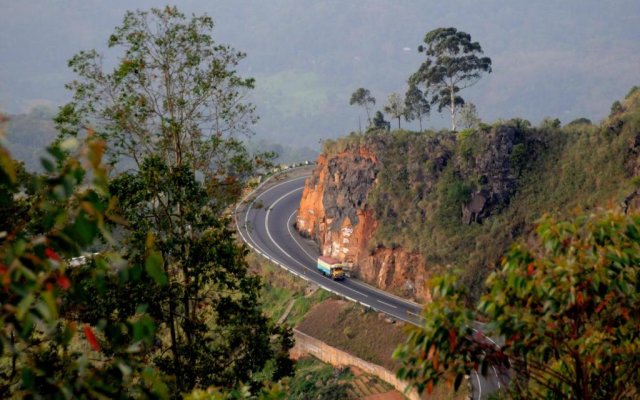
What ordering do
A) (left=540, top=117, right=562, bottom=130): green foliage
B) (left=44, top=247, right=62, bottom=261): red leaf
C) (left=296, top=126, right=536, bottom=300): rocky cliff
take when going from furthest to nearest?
(left=540, top=117, right=562, bottom=130): green foliage < (left=296, top=126, right=536, bottom=300): rocky cliff < (left=44, top=247, right=62, bottom=261): red leaf

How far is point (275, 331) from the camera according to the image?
15992mm

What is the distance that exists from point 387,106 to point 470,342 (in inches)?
2060

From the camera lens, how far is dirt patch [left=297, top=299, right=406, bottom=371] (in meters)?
33.5

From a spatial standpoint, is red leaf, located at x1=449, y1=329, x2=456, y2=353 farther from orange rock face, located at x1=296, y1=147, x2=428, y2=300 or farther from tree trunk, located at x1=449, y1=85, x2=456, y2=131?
tree trunk, located at x1=449, y1=85, x2=456, y2=131

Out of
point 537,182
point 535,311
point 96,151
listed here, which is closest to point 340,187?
point 537,182

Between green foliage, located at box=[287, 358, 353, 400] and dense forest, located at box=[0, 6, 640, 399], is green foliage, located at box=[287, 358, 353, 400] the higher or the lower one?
the lower one

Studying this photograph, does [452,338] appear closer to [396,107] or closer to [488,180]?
[488,180]

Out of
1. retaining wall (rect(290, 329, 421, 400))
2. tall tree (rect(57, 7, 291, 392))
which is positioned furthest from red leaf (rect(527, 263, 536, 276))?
retaining wall (rect(290, 329, 421, 400))

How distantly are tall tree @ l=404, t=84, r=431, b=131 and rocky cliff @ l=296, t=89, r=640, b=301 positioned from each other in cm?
948

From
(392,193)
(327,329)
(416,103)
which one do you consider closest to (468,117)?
(416,103)

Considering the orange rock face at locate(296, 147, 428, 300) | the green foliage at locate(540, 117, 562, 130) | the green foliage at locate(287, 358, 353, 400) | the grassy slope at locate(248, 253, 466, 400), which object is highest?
the green foliage at locate(540, 117, 562, 130)

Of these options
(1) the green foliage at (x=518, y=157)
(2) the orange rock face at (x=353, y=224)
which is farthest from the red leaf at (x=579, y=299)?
(1) the green foliage at (x=518, y=157)

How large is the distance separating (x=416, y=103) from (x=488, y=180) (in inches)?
642

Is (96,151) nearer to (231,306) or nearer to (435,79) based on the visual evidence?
(231,306)
